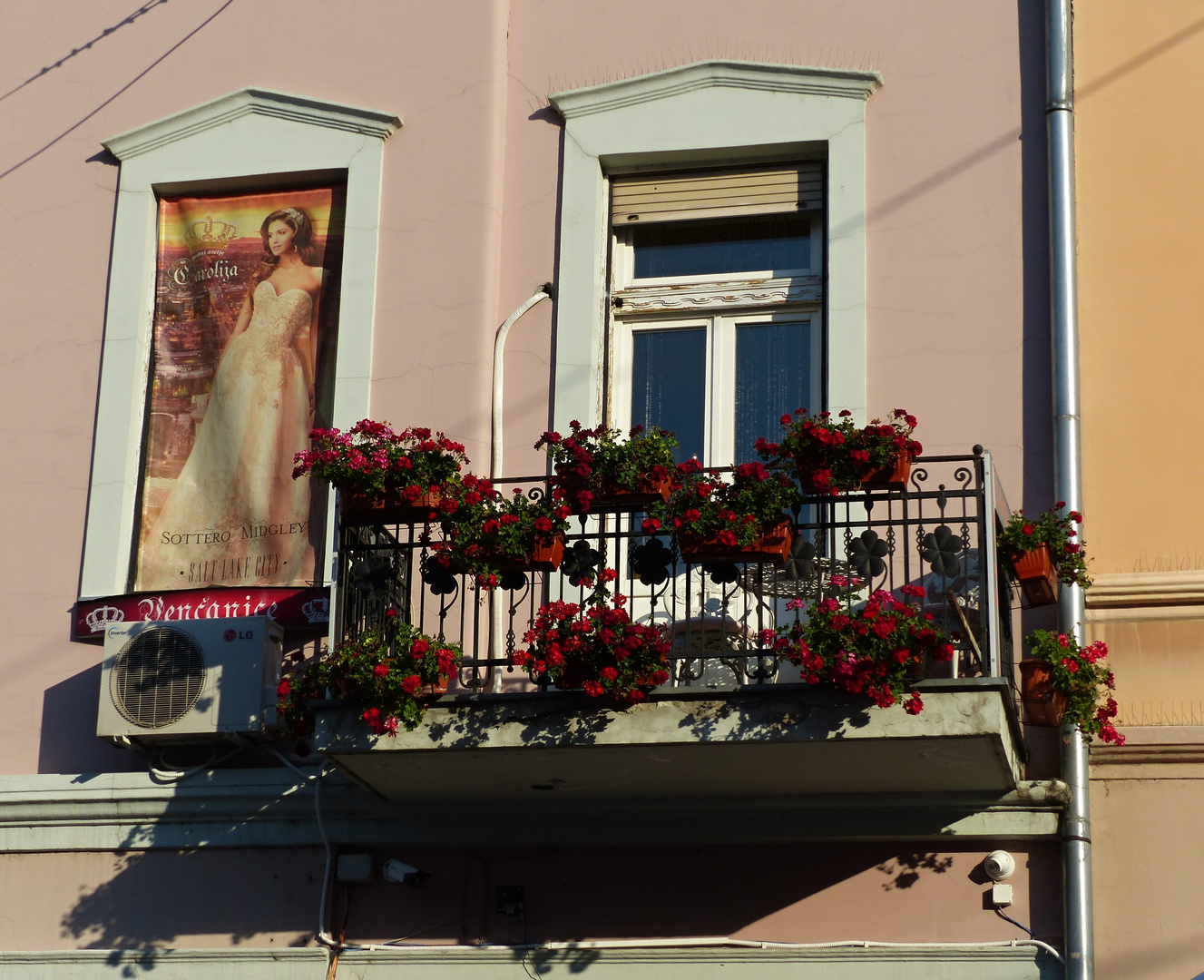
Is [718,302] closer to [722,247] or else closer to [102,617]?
[722,247]

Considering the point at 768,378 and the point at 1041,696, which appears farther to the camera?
the point at 768,378

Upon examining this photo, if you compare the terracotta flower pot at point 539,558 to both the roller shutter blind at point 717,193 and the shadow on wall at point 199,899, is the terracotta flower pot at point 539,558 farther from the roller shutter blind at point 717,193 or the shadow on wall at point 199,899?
the roller shutter blind at point 717,193

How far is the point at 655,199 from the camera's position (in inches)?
394

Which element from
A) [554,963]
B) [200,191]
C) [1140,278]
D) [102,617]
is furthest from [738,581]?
[200,191]

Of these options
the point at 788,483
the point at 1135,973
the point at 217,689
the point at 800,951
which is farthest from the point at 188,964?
the point at 1135,973

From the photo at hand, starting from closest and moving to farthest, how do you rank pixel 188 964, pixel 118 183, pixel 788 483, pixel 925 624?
pixel 925 624 → pixel 788 483 → pixel 188 964 → pixel 118 183

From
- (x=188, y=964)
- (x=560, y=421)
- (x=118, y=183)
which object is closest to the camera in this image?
(x=188, y=964)

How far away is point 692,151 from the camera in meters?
9.85

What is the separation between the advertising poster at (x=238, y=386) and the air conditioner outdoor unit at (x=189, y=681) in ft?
2.00

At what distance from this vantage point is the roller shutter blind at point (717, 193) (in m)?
9.80

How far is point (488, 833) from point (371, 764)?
846 millimetres

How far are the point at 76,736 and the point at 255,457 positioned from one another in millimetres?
1728

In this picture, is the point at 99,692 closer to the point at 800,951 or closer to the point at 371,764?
A: the point at 371,764

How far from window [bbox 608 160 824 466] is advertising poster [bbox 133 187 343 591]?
1662 millimetres
